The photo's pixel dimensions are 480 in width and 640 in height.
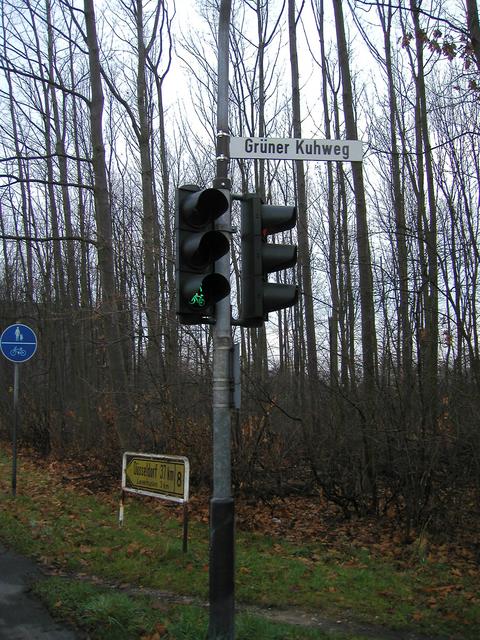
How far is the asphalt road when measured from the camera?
5379mm

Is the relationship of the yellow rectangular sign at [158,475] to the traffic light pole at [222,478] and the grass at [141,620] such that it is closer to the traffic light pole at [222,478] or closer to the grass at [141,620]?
the grass at [141,620]

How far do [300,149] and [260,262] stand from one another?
1.14 m

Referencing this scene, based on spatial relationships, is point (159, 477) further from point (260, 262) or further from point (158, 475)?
point (260, 262)

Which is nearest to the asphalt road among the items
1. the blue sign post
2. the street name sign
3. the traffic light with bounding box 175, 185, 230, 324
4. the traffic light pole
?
the traffic light pole

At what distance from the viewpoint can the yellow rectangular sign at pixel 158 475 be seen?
789 centimetres

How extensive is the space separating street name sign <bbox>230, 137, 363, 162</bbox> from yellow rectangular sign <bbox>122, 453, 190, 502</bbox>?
13.2 feet

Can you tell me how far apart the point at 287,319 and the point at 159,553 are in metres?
20.9

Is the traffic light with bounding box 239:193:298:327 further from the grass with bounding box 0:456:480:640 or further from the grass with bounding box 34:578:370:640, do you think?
the grass with bounding box 0:456:480:640

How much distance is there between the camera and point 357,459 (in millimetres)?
10086

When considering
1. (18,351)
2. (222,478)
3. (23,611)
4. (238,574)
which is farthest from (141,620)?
(18,351)

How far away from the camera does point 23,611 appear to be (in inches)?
236

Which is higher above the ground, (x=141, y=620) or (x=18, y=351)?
(x=18, y=351)

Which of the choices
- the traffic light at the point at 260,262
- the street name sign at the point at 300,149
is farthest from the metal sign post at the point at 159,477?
the street name sign at the point at 300,149

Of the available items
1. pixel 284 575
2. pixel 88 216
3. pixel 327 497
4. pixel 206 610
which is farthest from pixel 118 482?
pixel 88 216
